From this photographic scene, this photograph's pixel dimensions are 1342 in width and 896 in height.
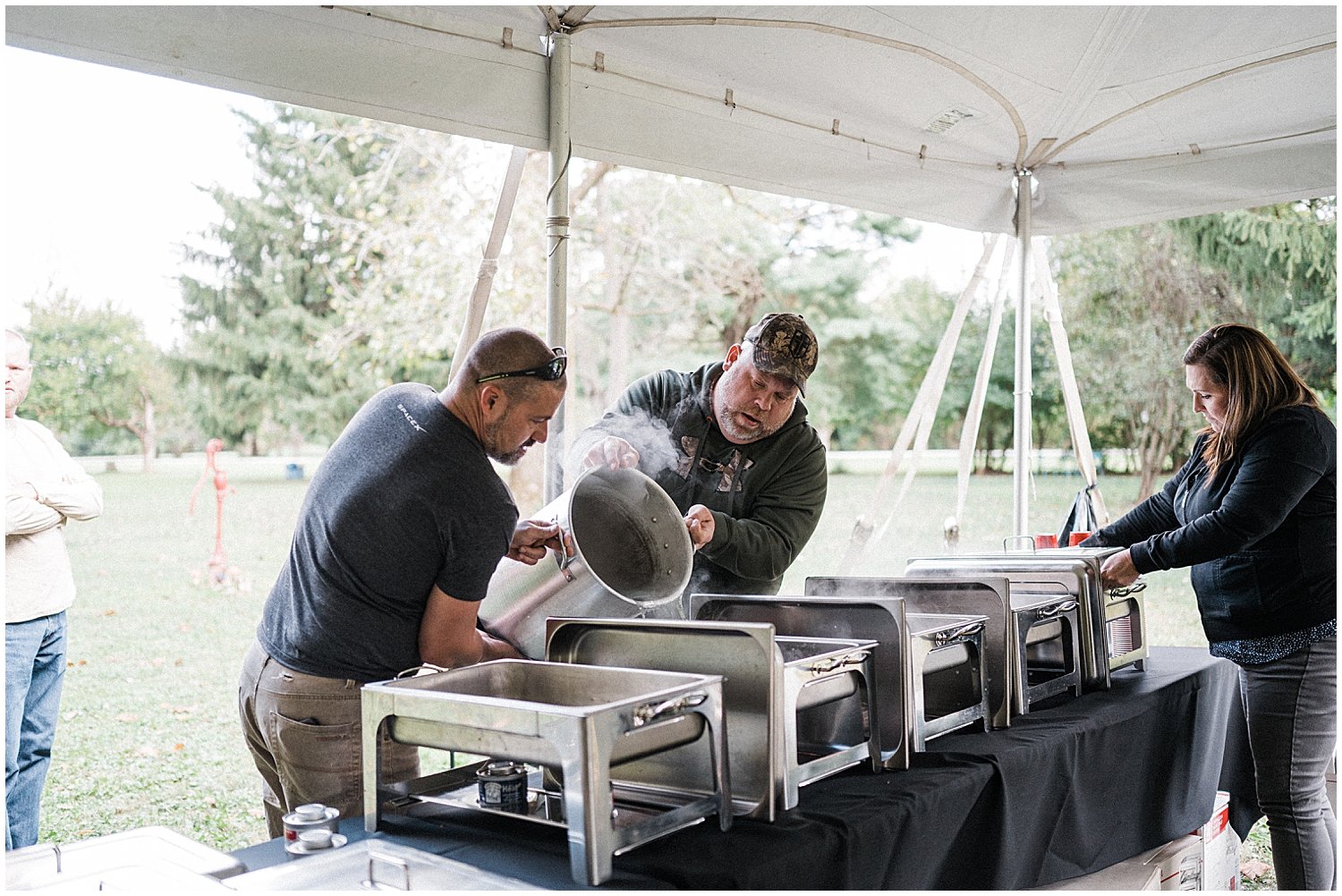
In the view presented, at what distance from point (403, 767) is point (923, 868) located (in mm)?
899

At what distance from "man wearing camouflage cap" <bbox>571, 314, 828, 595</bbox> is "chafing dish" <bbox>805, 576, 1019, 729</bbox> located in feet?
0.78

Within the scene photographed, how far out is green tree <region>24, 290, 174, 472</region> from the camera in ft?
30.8

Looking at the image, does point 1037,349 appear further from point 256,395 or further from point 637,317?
point 256,395

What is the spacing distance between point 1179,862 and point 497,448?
1.88 metres

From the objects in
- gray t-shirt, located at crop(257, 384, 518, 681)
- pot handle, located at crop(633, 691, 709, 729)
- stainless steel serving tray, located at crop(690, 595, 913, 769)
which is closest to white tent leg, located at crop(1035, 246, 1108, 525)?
stainless steel serving tray, located at crop(690, 595, 913, 769)

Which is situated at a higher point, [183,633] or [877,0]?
[877,0]

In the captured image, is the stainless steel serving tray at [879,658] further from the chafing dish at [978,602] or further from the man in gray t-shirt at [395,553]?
the man in gray t-shirt at [395,553]

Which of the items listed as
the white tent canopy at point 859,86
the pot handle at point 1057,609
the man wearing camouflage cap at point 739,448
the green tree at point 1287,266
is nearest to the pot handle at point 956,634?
the pot handle at point 1057,609

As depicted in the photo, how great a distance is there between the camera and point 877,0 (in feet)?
8.23

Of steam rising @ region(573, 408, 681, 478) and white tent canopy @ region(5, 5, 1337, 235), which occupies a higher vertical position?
white tent canopy @ region(5, 5, 1337, 235)

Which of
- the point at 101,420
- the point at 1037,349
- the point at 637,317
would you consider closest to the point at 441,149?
the point at 637,317

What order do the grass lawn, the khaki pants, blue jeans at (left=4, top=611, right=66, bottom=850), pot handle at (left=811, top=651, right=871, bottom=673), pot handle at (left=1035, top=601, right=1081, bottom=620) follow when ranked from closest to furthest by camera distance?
1. pot handle at (left=811, top=651, right=871, bottom=673)
2. the khaki pants
3. pot handle at (left=1035, top=601, right=1081, bottom=620)
4. blue jeans at (left=4, top=611, right=66, bottom=850)
5. the grass lawn

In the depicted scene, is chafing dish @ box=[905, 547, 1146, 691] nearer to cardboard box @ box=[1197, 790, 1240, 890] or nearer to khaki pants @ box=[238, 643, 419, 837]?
cardboard box @ box=[1197, 790, 1240, 890]

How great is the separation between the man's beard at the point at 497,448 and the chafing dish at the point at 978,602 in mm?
742
